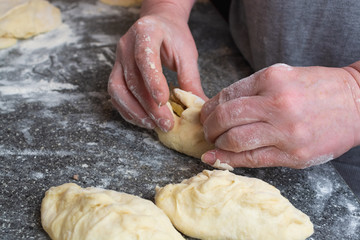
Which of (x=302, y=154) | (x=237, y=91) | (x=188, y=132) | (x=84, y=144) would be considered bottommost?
(x=84, y=144)

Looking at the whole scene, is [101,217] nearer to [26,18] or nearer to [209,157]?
[209,157]

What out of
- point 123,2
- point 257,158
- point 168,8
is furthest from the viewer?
point 123,2

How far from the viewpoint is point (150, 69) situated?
143 centimetres

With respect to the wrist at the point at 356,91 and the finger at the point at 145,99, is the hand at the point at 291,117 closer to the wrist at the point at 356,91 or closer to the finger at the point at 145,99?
the wrist at the point at 356,91

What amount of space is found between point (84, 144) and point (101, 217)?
50cm

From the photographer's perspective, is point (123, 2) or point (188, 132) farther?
point (123, 2)

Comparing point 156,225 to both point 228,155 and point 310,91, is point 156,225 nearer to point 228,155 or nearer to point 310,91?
point 228,155

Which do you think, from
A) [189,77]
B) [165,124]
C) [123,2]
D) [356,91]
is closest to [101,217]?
[165,124]

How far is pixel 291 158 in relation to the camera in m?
1.27

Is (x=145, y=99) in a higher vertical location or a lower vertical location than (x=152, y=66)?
lower

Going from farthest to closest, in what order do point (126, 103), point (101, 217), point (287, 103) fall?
point (126, 103), point (287, 103), point (101, 217)

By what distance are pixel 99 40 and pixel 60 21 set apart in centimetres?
29

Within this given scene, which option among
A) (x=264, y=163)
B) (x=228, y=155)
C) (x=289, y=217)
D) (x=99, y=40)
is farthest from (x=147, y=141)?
(x=99, y=40)

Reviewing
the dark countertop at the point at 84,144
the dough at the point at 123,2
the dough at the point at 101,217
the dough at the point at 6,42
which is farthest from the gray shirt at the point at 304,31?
the dough at the point at 6,42
